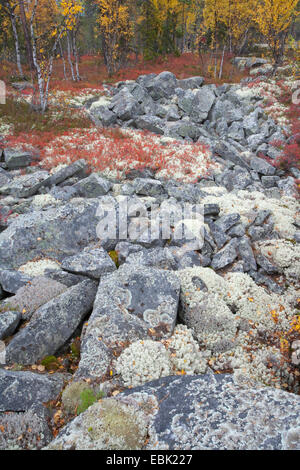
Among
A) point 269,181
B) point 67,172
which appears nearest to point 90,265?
point 67,172

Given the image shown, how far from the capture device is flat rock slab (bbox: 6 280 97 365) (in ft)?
17.7

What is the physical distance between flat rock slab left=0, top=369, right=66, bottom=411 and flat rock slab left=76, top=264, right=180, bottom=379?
477 mm

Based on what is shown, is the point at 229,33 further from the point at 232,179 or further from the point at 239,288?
the point at 239,288

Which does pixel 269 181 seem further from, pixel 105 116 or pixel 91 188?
pixel 105 116

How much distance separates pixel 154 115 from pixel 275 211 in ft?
58.9

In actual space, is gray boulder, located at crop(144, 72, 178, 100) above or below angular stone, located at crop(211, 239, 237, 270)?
above

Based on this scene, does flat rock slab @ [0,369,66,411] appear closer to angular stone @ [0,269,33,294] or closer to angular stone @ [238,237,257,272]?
angular stone @ [0,269,33,294]

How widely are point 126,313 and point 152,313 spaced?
56 centimetres

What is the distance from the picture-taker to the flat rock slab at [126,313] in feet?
16.8

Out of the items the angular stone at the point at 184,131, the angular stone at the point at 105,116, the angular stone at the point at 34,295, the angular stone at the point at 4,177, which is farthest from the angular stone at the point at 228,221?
the angular stone at the point at 105,116

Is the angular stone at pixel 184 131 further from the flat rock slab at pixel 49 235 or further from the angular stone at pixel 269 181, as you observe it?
the flat rock slab at pixel 49 235

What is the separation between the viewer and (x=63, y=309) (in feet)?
19.7

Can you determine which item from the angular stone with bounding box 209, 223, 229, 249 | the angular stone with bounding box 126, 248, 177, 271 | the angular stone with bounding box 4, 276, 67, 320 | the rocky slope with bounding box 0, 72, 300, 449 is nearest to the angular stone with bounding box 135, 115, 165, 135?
the rocky slope with bounding box 0, 72, 300, 449

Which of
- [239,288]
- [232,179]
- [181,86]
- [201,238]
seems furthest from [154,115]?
[239,288]
